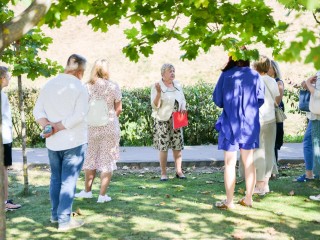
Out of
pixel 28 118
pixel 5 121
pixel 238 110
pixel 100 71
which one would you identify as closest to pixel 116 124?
pixel 100 71

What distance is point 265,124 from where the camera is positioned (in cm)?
723

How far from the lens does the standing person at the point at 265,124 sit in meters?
7.16

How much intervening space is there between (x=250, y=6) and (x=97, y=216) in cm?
303

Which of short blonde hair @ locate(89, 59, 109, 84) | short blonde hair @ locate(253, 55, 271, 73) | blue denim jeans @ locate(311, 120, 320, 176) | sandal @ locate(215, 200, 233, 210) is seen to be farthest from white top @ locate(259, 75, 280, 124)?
short blonde hair @ locate(89, 59, 109, 84)

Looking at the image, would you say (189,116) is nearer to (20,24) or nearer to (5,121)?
(5,121)

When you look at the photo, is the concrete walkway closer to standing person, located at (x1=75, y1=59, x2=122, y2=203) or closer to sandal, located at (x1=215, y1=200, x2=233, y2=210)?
standing person, located at (x1=75, y1=59, x2=122, y2=203)

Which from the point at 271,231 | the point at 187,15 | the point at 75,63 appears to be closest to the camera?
the point at 187,15

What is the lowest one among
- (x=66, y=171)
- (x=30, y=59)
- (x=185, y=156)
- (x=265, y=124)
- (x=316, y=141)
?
(x=185, y=156)

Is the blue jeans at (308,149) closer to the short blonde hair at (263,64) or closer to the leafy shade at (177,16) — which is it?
the short blonde hair at (263,64)

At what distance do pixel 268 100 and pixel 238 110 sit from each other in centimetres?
102

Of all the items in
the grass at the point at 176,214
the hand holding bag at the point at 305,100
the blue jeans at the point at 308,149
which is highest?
the hand holding bag at the point at 305,100

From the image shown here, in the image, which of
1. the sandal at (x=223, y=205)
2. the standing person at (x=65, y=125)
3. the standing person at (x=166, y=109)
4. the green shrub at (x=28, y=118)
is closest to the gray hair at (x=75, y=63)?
the standing person at (x=65, y=125)

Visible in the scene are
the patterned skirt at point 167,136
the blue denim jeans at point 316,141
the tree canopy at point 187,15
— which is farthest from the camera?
the patterned skirt at point 167,136

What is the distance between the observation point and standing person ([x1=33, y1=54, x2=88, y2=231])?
5.65m
